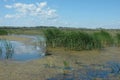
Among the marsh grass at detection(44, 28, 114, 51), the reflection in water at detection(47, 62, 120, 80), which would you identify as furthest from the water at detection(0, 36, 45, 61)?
the reflection in water at detection(47, 62, 120, 80)

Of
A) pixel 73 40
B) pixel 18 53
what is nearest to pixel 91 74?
pixel 18 53

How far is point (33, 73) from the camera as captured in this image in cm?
1028

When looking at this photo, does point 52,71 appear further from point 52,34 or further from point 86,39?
point 52,34

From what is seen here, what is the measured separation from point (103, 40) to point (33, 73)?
14.0 m

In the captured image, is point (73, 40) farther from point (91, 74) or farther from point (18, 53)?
point (91, 74)

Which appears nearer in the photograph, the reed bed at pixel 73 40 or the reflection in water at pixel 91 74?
the reflection in water at pixel 91 74

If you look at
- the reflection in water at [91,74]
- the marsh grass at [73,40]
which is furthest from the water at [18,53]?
the reflection in water at [91,74]

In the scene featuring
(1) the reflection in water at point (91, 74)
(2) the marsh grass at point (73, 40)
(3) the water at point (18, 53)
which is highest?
(2) the marsh grass at point (73, 40)

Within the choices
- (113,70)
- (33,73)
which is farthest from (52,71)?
(113,70)

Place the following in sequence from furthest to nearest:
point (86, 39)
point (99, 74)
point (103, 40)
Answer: point (103, 40) < point (86, 39) < point (99, 74)

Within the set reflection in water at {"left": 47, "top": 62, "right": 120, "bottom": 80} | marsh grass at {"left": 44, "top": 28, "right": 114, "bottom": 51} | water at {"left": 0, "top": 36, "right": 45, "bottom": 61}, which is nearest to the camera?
reflection in water at {"left": 47, "top": 62, "right": 120, "bottom": 80}

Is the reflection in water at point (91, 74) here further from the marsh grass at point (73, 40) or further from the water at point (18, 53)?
the marsh grass at point (73, 40)

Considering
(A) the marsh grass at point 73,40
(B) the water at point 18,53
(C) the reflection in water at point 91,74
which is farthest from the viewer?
(A) the marsh grass at point 73,40

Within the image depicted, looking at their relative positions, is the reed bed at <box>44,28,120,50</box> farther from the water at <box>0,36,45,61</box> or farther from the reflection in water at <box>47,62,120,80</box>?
the reflection in water at <box>47,62,120,80</box>
